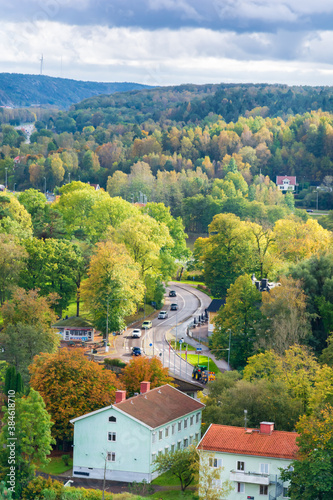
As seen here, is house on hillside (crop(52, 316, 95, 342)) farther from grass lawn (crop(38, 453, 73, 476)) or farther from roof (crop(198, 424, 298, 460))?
roof (crop(198, 424, 298, 460))

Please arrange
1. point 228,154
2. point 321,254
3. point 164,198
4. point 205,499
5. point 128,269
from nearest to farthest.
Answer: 1. point 205,499
2. point 321,254
3. point 128,269
4. point 164,198
5. point 228,154

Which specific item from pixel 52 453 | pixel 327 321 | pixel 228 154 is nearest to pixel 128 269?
pixel 327 321

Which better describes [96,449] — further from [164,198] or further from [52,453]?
[164,198]

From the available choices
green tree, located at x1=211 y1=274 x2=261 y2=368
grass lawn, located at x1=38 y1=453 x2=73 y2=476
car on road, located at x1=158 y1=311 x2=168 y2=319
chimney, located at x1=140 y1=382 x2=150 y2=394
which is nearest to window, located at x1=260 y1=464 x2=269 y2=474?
chimney, located at x1=140 y1=382 x2=150 y2=394

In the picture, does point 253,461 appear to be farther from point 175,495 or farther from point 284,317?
point 284,317

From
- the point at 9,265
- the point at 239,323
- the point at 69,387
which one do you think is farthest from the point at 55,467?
the point at 9,265

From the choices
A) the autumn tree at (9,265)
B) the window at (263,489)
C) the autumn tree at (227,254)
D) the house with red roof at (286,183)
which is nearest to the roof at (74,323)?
the autumn tree at (9,265)

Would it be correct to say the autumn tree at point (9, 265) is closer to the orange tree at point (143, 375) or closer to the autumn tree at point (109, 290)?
the autumn tree at point (109, 290)
